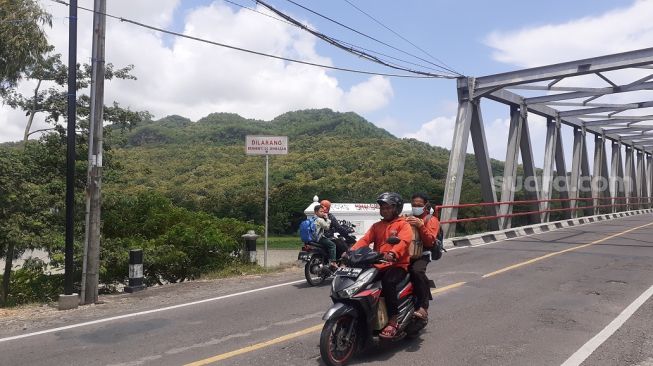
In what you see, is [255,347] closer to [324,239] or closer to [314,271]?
[314,271]

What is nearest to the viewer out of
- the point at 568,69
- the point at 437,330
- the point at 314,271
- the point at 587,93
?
the point at 437,330

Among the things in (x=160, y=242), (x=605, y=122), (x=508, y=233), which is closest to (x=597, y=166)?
(x=605, y=122)

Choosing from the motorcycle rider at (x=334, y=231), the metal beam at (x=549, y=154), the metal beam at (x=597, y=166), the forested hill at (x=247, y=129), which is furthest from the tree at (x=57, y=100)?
the forested hill at (x=247, y=129)

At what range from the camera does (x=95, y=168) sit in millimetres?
8773

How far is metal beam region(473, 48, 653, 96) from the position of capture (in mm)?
15422

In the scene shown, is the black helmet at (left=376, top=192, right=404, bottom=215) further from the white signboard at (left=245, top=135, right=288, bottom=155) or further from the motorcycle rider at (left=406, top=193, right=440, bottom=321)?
the white signboard at (left=245, top=135, right=288, bottom=155)

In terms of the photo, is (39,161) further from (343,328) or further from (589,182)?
(589,182)

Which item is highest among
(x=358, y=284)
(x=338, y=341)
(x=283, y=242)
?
(x=358, y=284)

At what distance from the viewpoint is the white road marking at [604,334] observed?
502 centimetres

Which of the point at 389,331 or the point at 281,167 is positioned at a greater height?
the point at 281,167

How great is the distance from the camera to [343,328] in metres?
4.92

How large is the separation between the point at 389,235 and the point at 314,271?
13.3 ft

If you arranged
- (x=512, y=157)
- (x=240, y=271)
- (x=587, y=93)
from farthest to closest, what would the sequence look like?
(x=512, y=157), (x=587, y=93), (x=240, y=271)

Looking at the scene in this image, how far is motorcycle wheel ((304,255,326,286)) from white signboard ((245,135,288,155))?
3.75 metres
